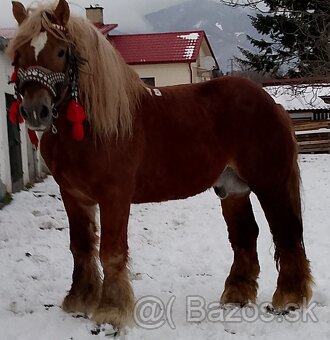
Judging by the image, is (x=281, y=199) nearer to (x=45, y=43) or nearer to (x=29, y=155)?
(x=45, y=43)

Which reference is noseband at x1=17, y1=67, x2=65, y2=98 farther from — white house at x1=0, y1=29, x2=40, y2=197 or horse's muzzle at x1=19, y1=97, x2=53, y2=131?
white house at x1=0, y1=29, x2=40, y2=197

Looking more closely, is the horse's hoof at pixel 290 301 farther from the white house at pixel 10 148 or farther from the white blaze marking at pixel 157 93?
the white house at pixel 10 148

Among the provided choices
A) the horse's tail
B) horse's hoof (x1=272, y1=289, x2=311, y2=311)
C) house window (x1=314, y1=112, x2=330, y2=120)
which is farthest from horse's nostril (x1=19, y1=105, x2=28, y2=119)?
house window (x1=314, y1=112, x2=330, y2=120)

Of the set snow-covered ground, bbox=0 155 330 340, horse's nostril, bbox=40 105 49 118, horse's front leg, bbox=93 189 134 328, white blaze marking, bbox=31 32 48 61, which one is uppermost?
white blaze marking, bbox=31 32 48 61

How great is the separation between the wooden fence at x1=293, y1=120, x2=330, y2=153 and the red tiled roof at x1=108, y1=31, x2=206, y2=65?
6661 millimetres

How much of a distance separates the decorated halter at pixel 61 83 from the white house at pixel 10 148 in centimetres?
503

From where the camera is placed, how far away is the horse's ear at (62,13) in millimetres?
2961

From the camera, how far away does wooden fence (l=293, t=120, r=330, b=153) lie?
16906 mm

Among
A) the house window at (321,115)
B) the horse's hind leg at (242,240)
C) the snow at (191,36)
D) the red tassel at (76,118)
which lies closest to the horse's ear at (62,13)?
the red tassel at (76,118)

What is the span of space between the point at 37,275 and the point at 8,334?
52.6 inches

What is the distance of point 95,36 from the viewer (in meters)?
3.21

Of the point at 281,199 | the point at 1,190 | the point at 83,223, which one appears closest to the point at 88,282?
the point at 83,223

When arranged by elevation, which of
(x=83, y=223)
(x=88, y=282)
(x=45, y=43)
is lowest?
(x=88, y=282)

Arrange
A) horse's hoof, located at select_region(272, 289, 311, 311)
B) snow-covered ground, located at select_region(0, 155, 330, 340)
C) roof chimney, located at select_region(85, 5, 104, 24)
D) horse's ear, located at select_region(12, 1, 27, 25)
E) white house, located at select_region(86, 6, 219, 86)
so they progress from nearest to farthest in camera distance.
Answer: horse's ear, located at select_region(12, 1, 27, 25)
snow-covered ground, located at select_region(0, 155, 330, 340)
horse's hoof, located at select_region(272, 289, 311, 311)
white house, located at select_region(86, 6, 219, 86)
roof chimney, located at select_region(85, 5, 104, 24)
